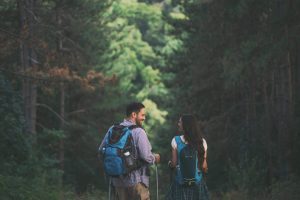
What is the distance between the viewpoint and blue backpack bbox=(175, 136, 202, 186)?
962 cm

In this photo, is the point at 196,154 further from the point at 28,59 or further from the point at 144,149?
the point at 28,59

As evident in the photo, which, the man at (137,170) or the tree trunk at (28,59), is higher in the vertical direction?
the tree trunk at (28,59)

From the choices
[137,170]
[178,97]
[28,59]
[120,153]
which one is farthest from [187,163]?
[178,97]

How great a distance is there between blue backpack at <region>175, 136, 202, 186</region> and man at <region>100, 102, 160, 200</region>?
0.36 m

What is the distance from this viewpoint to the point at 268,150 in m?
22.6

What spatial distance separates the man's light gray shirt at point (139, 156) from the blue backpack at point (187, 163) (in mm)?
472

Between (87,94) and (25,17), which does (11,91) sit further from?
(87,94)

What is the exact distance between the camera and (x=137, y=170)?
30.9ft


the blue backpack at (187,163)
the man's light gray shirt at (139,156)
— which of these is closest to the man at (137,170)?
the man's light gray shirt at (139,156)

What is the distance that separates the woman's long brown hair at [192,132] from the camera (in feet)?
31.3

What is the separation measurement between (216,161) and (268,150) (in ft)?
21.3

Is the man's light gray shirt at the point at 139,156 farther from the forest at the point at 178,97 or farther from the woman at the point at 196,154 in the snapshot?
the forest at the point at 178,97

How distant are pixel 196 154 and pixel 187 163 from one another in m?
0.16

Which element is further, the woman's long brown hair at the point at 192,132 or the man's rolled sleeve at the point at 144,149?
the woman's long brown hair at the point at 192,132
